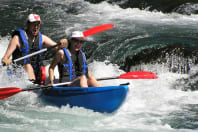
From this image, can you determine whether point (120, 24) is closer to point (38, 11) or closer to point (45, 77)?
point (38, 11)

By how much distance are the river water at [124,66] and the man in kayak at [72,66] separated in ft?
1.55

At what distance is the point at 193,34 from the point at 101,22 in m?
3.25

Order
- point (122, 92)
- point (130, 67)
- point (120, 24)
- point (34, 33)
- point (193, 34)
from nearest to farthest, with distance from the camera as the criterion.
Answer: point (122, 92) < point (34, 33) < point (130, 67) < point (193, 34) < point (120, 24)

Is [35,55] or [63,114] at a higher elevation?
[35,55]

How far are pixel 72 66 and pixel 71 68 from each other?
4 cm

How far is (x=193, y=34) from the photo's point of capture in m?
10.4

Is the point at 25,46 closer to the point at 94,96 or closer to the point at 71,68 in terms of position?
the point at 71,68

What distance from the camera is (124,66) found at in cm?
896

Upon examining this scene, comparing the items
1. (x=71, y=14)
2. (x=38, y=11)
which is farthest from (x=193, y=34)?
(x=38, y=11)

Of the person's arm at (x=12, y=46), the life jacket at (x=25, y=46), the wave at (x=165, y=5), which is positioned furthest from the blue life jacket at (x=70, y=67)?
the wave at (x=165, y=5)

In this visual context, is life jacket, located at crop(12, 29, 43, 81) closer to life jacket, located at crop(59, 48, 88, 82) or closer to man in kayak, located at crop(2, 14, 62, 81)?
man in kayak, located at crop(2, 14, 62, 81)

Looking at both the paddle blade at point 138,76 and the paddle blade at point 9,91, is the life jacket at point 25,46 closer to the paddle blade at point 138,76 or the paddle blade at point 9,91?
the paddle blade at point 9,91

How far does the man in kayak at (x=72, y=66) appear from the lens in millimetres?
6102

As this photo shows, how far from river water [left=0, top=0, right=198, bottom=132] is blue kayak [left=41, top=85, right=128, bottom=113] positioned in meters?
0.12
